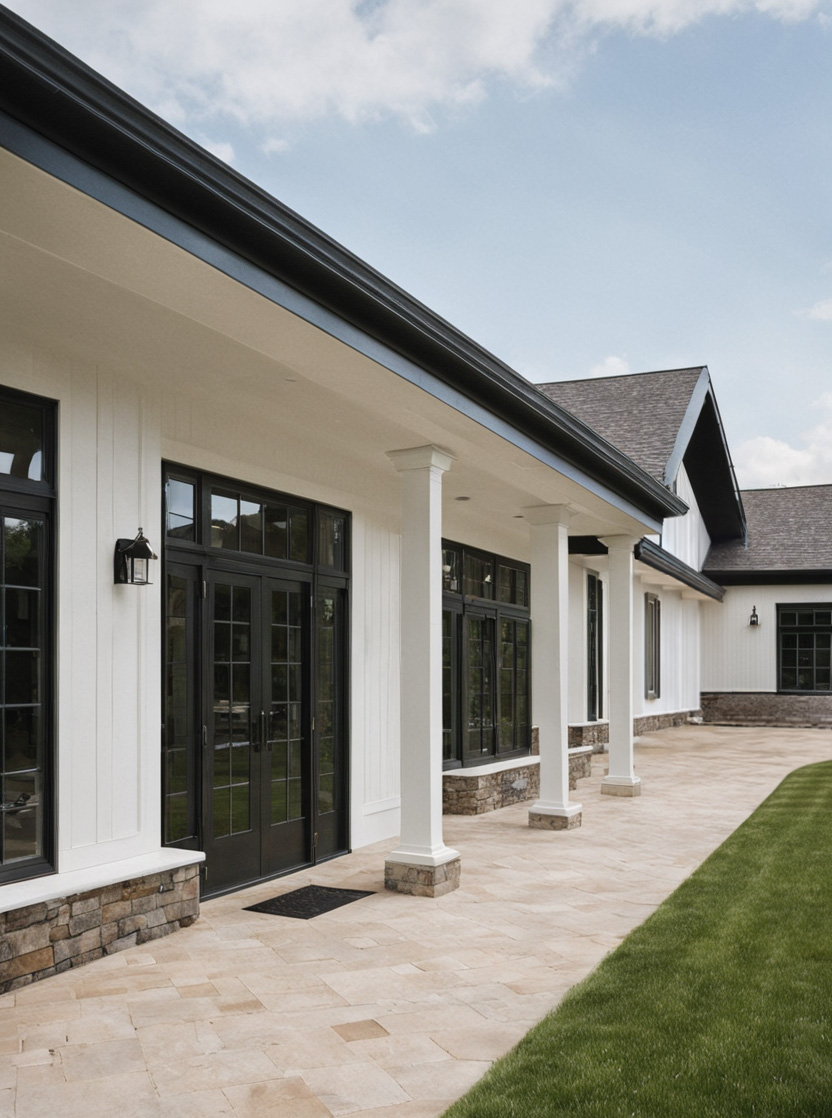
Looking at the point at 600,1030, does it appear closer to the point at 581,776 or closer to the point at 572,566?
the point at 581,776

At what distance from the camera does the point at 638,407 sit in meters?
16.0

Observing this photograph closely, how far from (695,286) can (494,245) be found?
580 centimetres

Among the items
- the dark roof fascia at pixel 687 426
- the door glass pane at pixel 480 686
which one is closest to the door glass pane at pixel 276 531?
the door glass pane at pixel 480 686

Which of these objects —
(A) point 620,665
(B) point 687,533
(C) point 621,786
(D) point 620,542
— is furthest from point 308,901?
(B) point 687,533

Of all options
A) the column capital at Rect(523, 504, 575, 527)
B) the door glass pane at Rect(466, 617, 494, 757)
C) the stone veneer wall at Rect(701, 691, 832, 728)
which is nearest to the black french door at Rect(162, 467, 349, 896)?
the column capital at Rect(523, 504, 575, 527)

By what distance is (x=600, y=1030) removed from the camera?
Answer: 11.8ft

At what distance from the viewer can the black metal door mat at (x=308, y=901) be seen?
5.47 meters

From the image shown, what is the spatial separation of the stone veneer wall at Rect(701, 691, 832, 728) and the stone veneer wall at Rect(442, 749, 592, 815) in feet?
38.7

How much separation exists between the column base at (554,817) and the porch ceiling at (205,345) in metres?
2.75

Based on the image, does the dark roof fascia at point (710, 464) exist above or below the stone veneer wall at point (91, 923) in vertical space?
above

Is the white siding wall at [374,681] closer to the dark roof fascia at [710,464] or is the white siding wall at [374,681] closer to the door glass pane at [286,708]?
the door glass pane at [286,708]

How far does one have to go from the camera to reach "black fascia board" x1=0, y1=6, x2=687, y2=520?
101 inches

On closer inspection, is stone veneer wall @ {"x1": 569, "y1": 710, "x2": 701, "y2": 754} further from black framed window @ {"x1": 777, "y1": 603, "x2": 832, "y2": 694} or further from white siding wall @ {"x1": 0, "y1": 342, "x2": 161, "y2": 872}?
white siding wall @ {"x1": 0, "y1": 342, "x2": 161, "y2": 872}

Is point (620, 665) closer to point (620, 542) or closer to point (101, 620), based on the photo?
point (620, 542)
